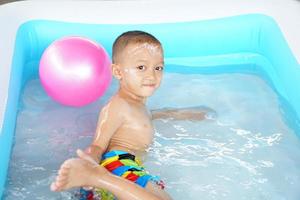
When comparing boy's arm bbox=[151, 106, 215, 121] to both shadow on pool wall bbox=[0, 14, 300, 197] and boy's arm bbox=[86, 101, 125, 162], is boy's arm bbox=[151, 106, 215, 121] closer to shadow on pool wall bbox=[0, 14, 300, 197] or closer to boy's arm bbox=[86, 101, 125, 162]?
boy's arm bbox=[86, 101, 125, 162]

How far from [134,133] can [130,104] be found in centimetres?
11

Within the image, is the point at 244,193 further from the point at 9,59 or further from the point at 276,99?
the point at 9,59

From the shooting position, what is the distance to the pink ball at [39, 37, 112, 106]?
2.29 meters

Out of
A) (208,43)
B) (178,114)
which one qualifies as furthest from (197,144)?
(208,43)

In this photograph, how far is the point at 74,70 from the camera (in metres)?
2.29

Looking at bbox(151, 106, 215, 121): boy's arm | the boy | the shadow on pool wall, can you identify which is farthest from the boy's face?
the shadow on pool wall

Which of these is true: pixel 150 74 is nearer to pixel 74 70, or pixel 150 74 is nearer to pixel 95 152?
pixel 95 152

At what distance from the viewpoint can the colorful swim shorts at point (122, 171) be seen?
1.79 metres

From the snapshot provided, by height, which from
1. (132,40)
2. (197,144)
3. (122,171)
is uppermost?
(132,40)

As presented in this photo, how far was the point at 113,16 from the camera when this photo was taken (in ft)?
9.73

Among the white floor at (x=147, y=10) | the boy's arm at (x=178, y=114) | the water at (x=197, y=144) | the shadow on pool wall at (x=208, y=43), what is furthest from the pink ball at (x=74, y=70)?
the white floor at (x=147, y=10)

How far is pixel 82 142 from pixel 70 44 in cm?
41

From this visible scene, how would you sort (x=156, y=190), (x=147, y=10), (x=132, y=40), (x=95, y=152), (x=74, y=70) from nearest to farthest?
(x=156, y=190)
(x=95, y=152)
(x=132, y=40)
(x=74, y=70)
(x=147, y=10)

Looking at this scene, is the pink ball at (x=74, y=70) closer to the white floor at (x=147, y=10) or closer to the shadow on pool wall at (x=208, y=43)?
the shadow on pool wall at (x=208, y=43)
